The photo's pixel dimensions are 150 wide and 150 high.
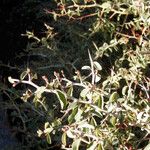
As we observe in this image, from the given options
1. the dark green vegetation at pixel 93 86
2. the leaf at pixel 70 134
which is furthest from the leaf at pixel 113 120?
the leaf at pixel 70 134

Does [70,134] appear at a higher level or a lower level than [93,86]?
lower

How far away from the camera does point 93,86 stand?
1576 millimetres

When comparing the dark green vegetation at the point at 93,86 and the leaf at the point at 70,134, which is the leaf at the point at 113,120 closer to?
the dark green vegetation at the point at 93,86

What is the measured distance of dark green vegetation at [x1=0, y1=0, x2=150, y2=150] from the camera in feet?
5.19

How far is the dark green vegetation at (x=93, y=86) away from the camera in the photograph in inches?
62.3

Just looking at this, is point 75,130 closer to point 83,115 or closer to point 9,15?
point 83,115

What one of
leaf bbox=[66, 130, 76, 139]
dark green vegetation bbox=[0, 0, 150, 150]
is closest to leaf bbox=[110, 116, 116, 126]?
dark green vegetation bbox=[0, 0, 150, 150]

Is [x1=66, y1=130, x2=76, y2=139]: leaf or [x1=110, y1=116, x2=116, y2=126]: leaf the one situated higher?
[x1=110, y1=116, x2=116, y2=126]: leaf

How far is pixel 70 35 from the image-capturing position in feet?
7.98

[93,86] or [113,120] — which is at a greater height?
[93,86]

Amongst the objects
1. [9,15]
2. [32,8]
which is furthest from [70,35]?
[9,15]

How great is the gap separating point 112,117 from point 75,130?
14cm

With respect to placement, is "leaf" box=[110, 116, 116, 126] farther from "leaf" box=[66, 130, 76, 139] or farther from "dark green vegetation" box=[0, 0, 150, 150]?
"leaf" box=[66, 130, 76, 139]

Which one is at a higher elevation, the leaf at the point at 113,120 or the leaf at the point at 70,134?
the leaf at the point at 113,120
